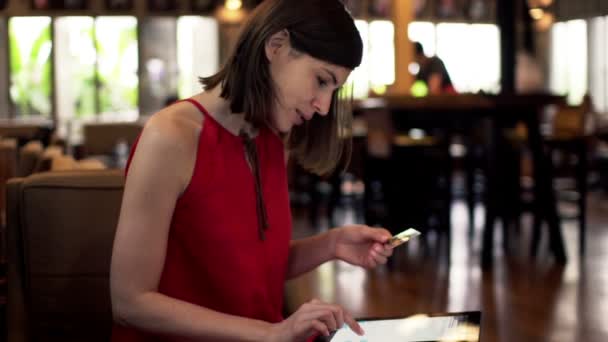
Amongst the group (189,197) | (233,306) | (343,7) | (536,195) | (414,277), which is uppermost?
(343,7)

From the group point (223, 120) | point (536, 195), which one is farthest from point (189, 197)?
point (536, 195)

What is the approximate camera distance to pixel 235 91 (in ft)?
4.55

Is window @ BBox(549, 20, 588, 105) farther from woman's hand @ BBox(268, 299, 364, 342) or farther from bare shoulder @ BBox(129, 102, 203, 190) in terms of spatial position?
woman's hand @ BBox(268, 299, 364, 342)

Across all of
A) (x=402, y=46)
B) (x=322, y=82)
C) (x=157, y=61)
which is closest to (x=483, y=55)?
(x=157, y=61)

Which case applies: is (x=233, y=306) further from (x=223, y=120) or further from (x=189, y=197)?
(x=223, y=120)

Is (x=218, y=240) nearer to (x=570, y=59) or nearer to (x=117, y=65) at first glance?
(x=117, y=65)

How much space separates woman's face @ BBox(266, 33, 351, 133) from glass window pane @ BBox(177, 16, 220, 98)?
13419 millimetres

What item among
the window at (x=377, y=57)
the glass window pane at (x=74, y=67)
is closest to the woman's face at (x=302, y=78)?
the glass window pane at (x=74, y=67)

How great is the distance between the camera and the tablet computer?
3.78ft

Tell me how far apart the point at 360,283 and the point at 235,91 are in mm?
4018

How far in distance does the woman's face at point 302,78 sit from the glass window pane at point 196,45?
44.0 ft

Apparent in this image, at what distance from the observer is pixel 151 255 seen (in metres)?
1.27

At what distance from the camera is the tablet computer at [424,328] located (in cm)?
115

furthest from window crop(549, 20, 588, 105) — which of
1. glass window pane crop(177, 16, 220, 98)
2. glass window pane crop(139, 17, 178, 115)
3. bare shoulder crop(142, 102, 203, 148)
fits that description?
bare shoulder crop(142, 102, 203, 148)
